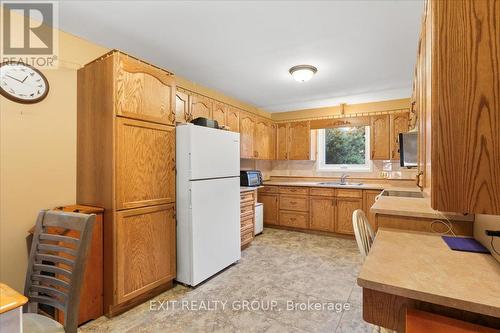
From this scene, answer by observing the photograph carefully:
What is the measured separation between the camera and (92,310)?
1915 millimetres

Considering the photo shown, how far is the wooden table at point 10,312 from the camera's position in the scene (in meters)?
0.76

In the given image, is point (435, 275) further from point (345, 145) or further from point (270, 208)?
point (345, 145)

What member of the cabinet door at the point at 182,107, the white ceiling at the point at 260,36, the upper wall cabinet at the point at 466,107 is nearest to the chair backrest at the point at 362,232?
the upper wall cabinet at the point at 466,107

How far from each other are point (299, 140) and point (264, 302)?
3323 millimetres

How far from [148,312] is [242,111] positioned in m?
3.16

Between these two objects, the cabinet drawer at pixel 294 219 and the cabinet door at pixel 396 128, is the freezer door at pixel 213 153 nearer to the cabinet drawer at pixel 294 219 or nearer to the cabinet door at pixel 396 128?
the cabinet drawer at pixel 294 219

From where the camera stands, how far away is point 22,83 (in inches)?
75.0

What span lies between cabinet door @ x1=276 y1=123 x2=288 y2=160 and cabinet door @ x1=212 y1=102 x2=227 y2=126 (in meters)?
1.68

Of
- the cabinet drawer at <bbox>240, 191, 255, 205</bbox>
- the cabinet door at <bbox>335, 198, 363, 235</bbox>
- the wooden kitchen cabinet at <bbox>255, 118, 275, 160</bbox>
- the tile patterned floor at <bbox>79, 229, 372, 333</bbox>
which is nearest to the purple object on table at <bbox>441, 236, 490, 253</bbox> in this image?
the tile patterned floor at <bbox>79, 229, 372, 333</bbox>

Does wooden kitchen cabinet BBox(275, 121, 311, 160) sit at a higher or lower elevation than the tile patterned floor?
higher

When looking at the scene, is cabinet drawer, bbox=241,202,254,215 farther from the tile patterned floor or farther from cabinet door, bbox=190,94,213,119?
cabinet door, bbox=190,94,213,119

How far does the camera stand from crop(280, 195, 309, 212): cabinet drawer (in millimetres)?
4391

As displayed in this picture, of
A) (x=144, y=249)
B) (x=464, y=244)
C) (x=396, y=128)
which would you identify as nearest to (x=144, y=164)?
(x=144, y=249)

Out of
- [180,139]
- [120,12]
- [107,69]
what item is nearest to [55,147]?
[107,69]
